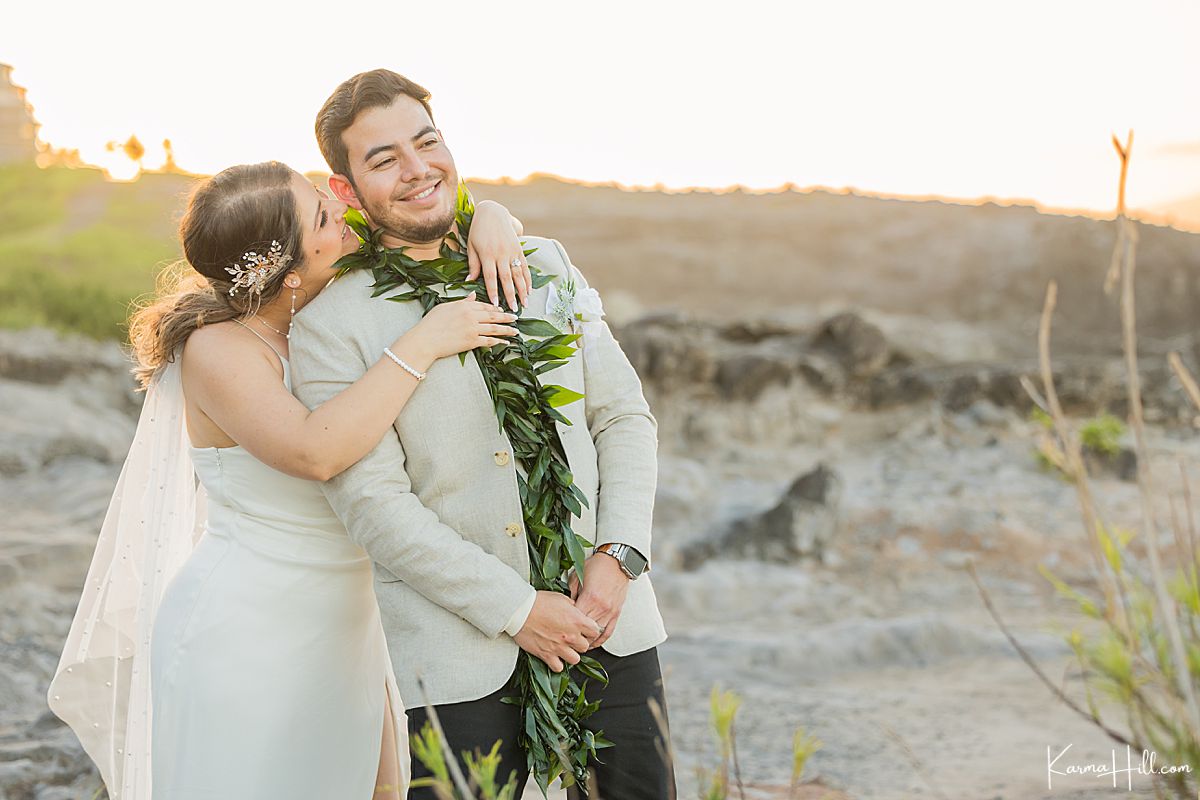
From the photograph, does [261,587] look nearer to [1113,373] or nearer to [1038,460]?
[1038,460]

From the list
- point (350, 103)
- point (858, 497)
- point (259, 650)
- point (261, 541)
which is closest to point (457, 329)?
point (350, 103)

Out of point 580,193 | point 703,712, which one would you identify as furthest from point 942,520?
point 580,193

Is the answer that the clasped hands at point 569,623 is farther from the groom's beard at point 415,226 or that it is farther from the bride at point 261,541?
the groom's beard at point 415,226

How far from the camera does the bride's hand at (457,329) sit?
2.61 metres

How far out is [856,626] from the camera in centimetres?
729

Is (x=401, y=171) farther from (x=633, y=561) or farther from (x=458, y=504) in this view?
(x=633, y=561)

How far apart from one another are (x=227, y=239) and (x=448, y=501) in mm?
929

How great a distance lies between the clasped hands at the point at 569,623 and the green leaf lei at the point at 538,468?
0.16ft

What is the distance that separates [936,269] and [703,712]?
57.6ft

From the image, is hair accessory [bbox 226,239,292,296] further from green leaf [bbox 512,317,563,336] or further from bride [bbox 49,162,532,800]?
green leaf [bbox 512,317,563,336]

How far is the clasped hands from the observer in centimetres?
258

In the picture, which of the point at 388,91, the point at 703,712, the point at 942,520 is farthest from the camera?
the point at 942,520

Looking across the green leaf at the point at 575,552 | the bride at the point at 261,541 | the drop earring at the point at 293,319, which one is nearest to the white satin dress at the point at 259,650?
the bride at the point at 261,541

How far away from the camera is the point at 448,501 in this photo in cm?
269
